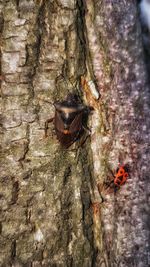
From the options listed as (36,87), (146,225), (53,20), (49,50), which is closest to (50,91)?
(36,87)

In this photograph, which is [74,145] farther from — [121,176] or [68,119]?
[121,176]

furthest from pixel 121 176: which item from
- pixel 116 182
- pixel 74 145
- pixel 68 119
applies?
pixel 68 119

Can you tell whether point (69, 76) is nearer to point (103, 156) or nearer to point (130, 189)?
point (103, 156)

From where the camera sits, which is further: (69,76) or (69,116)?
(69,116)

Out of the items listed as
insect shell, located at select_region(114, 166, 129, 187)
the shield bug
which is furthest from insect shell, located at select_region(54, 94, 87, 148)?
insect shell, located at select_region(114, 166, 129, 187)

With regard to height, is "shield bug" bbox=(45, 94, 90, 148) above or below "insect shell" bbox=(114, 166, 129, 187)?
above

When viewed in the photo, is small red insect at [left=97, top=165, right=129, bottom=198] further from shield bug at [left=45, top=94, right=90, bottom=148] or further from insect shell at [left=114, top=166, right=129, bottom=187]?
shield bug at [left=45, top=94, right=90, bottom=148]

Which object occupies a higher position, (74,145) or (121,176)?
(74,145)
